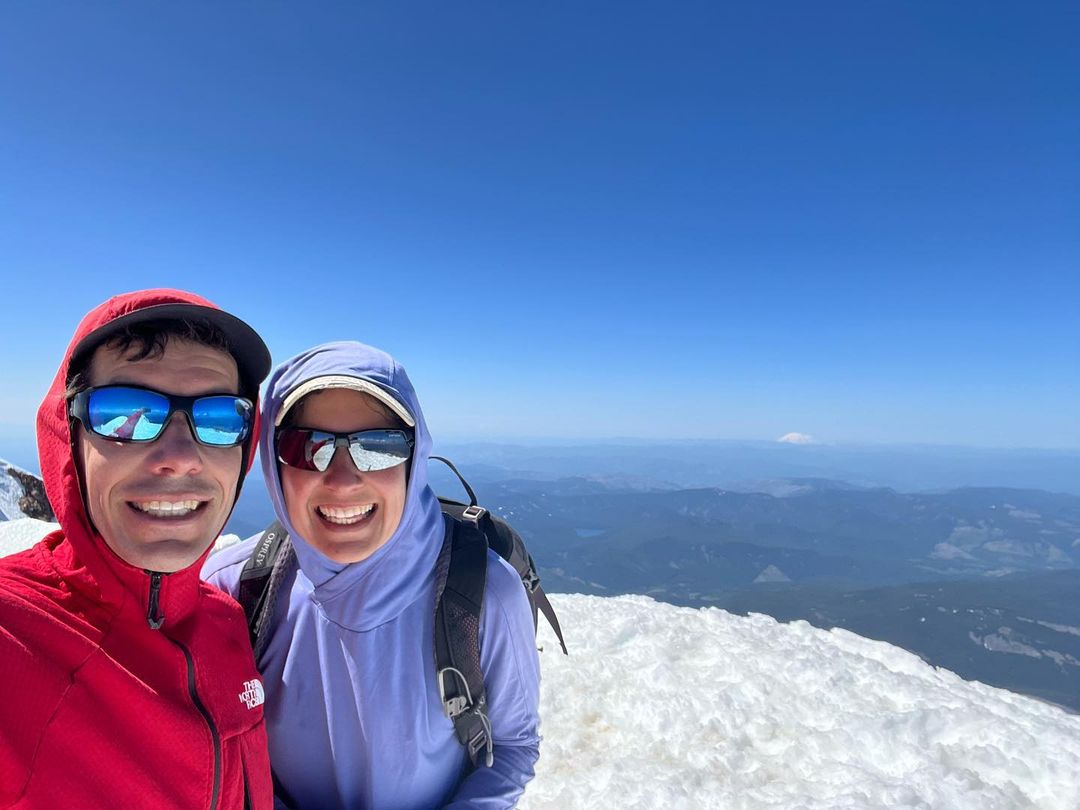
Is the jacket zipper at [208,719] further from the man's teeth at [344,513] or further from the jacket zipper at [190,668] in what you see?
the man's teeth at [344,513]

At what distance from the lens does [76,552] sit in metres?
2.40

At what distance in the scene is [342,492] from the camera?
335 centimetres

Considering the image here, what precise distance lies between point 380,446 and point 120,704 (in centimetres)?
180

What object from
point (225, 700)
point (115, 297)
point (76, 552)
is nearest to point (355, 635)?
point (225, 700)

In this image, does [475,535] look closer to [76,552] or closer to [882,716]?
[76,552]

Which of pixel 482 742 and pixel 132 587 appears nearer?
pixel 132 587

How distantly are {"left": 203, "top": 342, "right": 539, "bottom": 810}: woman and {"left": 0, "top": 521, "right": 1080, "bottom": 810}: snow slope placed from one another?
12.8 feet

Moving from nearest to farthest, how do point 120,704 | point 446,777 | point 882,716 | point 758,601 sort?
1. point 120,704
2. point 446,777
3. point 882,716
4. point 758,601

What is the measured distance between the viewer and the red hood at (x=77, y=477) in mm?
2398

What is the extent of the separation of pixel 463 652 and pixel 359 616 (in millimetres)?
755

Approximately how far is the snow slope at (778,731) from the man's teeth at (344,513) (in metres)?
5.17

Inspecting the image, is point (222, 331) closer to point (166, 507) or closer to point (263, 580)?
point (166, 507)

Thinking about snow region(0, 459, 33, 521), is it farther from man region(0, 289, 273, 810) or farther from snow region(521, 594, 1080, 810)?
man region(0, 289, 273, 810)

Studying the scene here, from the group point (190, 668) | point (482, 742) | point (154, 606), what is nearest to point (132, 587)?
point (154, 606)
